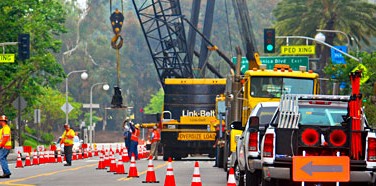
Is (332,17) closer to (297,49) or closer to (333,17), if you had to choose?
(333,17)

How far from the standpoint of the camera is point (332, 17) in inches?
2625

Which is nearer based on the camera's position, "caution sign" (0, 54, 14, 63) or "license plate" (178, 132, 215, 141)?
"license plate" (178, 132, 215, 141)

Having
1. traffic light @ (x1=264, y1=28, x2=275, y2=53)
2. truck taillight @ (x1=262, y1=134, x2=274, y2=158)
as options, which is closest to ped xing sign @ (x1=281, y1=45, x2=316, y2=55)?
traffic light @ (x1=264, y1=28, x2=275, y2=53)

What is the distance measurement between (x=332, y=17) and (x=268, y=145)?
4965cm

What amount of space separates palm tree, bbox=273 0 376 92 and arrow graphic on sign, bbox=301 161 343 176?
48.7 m

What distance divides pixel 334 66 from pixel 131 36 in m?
77.5

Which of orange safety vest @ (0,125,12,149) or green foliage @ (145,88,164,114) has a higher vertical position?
green foliage @ (145,88,164,114)

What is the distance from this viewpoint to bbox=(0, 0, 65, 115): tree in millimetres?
62281

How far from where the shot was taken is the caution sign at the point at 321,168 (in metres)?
17.1

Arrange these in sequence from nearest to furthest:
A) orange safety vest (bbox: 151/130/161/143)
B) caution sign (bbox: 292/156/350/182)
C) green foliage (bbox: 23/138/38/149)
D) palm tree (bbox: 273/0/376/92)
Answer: caution sign (bbox: 292/156/350/182), orange safety vest (bbox: 151/130/161/143), palm tree (bbox: 273/0/376/92), green foliage (bbox: 23/138/38/149)

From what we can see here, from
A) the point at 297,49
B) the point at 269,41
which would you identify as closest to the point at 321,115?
the point at 269,41

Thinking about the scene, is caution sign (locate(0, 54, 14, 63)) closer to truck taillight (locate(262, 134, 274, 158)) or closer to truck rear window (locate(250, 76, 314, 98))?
truck rear window (locate(250, 76, 314, 98))

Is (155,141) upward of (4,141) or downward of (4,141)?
downward

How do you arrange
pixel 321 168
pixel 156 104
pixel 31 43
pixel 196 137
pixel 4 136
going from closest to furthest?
pixel 321 168 < pixel 4 136 < pixel 196 137 < pixel 31 43 < pixel 156 104
